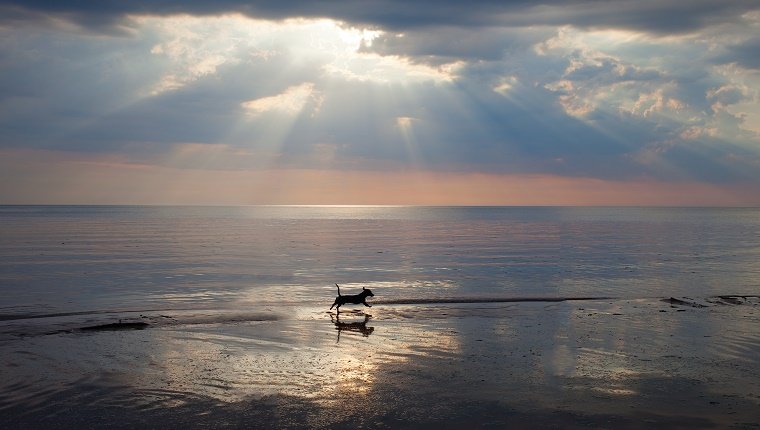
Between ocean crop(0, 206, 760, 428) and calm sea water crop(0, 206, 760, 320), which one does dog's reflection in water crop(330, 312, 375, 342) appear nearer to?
ocean crop(0, 206, 760, 428)

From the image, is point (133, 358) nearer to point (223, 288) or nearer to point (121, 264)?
point (223, 288)

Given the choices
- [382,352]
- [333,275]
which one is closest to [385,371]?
[382,352]

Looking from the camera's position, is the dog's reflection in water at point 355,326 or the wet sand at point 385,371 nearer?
the wet sand at point 385,371

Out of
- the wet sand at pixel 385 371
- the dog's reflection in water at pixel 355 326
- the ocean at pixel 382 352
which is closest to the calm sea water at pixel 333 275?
the ocean at pixel 382 352

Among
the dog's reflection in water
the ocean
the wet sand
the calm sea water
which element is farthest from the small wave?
the dog's reflection in water

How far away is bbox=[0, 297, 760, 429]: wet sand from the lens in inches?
414

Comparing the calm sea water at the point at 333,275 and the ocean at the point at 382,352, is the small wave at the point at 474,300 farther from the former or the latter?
the calm sea water at the point at 333,275

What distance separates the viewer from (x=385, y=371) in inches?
522

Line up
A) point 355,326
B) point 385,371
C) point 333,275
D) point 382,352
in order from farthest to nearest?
point 333,275 < point 355,326 < point 382,352 < point 385,371

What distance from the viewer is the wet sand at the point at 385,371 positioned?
10.5m

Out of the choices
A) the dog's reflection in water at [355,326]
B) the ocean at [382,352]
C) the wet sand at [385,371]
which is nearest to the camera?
the wet sand at [385,371]

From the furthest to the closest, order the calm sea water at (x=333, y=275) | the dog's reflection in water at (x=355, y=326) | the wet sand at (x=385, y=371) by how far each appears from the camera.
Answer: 1. the calm sea water at (x=333, y=275)
2. the dog's reflection in water at (x=355, y=326)
3. the wet sand at (x=385, y=371)

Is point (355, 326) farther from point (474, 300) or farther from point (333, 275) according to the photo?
point (333, 275)

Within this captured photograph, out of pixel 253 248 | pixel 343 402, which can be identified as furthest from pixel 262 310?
pixel 253 248
